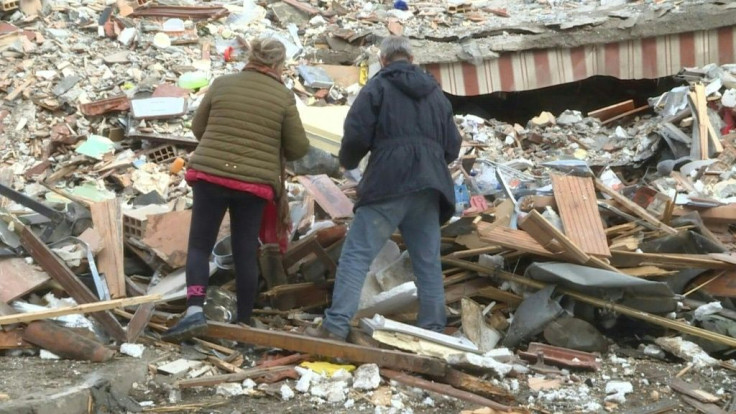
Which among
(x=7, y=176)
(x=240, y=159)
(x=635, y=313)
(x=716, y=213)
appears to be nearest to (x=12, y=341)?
(x=240, y=159)

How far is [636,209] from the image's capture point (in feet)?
22.3

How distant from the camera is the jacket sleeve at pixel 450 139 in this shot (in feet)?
19.2

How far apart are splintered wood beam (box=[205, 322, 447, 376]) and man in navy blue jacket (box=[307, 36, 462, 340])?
14cm

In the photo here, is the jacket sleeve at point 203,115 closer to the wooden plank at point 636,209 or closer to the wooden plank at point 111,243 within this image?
the wooden plank at point 111,243

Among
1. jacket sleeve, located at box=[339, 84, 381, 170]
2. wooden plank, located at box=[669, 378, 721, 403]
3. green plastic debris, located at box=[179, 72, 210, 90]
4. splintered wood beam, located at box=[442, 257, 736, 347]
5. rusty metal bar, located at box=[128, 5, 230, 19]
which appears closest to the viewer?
wooden plank, located at box=[669, 378, 721, 403]

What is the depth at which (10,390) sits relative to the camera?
4863 mm

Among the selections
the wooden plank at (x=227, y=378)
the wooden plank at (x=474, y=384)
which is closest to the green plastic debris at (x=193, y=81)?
the wooden plank at (x=227, y=378)

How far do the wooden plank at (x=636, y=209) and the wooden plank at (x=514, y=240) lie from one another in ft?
3.04

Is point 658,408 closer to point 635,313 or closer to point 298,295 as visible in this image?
point 635,313

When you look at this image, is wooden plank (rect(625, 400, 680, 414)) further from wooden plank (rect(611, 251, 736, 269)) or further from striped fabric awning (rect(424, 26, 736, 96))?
striped fabric awning (rect(424, 26, 736, 96))

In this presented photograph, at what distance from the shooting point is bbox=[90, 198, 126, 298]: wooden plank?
638cm

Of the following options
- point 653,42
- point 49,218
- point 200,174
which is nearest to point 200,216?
point 200,174

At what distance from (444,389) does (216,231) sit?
66.2 inches

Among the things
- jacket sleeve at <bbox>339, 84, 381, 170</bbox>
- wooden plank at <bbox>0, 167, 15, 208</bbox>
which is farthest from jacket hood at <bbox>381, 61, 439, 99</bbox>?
wooden plank at <bbox>0, 167, 15, 208</bbox>
